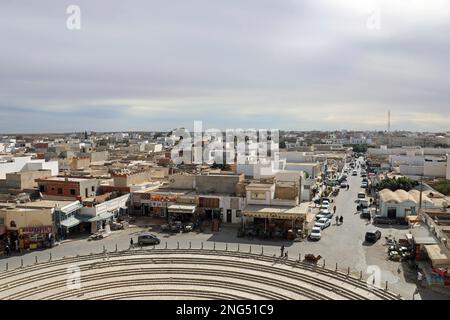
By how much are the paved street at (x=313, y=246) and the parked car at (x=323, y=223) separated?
1.24 ft

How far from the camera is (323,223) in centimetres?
2997

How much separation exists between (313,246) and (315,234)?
1.79 m

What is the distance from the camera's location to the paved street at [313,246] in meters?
21.1


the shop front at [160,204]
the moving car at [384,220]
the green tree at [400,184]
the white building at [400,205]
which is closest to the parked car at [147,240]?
the shop front at [160,204]


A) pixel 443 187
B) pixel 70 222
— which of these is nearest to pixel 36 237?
pixel 70 222

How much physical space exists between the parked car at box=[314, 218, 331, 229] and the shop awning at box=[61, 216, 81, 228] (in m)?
17.2

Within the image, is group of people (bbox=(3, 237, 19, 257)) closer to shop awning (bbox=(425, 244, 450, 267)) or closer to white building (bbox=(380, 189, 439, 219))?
shop awning (bbox=(425, 244, 450, 267))

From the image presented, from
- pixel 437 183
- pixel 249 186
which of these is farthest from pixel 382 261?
pixel 437 183

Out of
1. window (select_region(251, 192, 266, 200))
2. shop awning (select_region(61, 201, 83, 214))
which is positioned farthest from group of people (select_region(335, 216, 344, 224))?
shop awning (select_region(61, 201, 83, 214))

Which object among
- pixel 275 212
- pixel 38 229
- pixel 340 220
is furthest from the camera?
pixel 340 220

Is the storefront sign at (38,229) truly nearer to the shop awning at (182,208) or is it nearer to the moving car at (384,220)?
the shop awning at (182,208)

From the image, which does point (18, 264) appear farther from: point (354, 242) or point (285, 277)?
point (354, 242)

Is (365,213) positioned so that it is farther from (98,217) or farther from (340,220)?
(98,217)
